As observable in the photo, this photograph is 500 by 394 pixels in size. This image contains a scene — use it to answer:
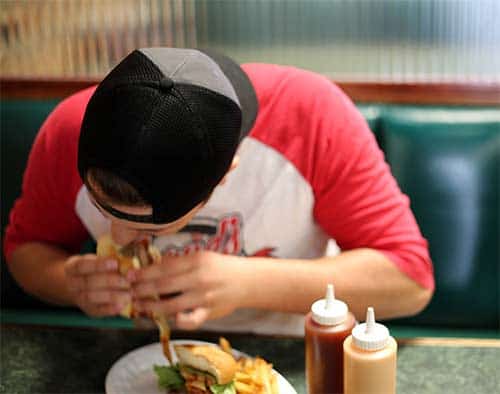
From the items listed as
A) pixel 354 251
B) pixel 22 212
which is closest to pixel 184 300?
pixel 354 251

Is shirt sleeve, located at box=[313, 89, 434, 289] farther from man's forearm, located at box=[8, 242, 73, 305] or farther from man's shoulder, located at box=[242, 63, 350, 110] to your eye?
man's forearm, located at box=[8, 242, 73, 305]

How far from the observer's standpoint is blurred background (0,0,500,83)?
7.76 ft

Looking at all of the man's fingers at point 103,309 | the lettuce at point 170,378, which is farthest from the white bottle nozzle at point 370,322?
the man's fingers at point 103,309

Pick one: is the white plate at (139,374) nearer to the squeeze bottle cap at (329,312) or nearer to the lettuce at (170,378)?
the lettuce at (170,378)

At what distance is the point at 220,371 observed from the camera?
46.0 inches

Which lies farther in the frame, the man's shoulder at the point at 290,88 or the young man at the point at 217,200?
the man's shoulder at the point at 290,88

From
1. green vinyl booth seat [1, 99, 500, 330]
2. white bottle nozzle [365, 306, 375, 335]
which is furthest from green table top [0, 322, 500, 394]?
green vinyl booth seat [1, 99, 500, 330]

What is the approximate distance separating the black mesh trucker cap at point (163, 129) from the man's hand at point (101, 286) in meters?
0.22

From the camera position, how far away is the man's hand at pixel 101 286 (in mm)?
1301


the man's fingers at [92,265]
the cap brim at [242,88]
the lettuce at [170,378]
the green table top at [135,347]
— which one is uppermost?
the cap brim at [242,88]

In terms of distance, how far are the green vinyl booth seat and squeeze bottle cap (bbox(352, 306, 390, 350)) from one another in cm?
106

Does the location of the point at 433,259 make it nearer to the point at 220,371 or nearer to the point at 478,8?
the point at 478,8

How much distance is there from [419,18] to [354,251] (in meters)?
1.14

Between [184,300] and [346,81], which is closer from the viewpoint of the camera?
[184,300]
